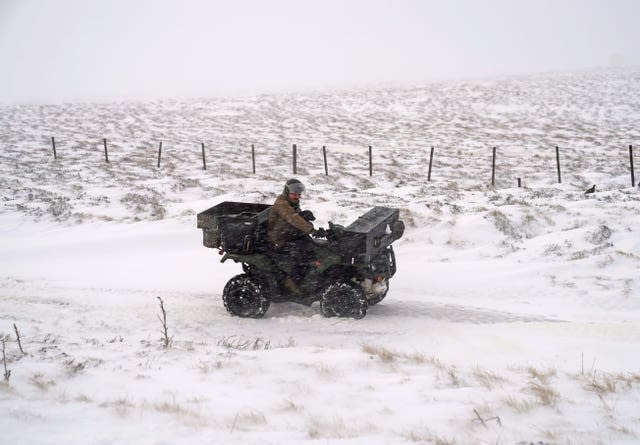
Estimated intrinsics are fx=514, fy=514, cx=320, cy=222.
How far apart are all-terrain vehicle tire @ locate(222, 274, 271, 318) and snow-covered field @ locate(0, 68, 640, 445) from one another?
0.26 meters

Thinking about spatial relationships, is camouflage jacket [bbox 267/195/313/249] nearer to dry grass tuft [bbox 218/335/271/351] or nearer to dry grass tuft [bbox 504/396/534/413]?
dry grass tuft [bbox 218/335/271/351]

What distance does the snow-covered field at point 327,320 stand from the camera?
4285mm

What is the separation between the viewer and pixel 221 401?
15.4 ft

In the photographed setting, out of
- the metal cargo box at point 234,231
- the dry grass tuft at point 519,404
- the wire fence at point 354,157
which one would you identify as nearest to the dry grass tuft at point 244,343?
the metal cargo box at point 234,231

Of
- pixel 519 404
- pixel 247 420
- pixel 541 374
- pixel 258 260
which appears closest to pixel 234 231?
pixel 258 260

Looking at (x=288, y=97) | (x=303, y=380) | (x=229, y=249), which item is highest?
(x=288, y=97)

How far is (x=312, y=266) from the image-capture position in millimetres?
7797

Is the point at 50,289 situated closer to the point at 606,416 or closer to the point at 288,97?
the point at 606,416

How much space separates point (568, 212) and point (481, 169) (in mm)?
11069

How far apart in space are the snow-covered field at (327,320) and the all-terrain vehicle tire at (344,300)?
7.8 inches

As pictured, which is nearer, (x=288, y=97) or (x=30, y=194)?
(x=30, y=194)

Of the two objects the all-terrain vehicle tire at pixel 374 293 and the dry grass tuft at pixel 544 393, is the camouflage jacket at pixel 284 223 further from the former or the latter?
the dry grass tuft at pixel 544 393

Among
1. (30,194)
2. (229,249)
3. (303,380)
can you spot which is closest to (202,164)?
(30,194)

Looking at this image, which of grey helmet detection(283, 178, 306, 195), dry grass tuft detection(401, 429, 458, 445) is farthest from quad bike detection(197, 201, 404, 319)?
dry grass tuft detection(401, 429, 458, 445)
